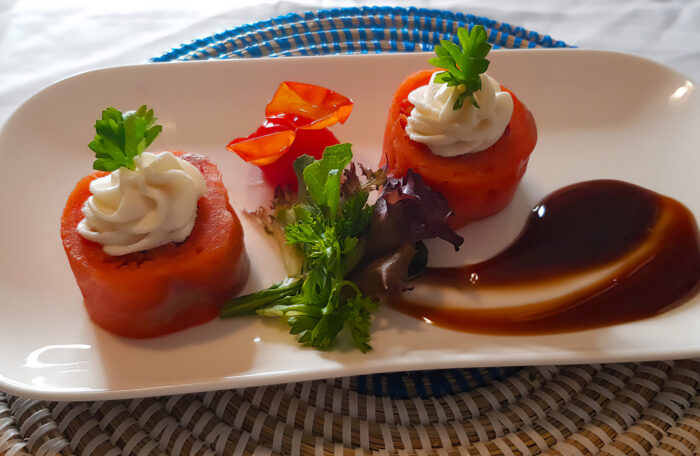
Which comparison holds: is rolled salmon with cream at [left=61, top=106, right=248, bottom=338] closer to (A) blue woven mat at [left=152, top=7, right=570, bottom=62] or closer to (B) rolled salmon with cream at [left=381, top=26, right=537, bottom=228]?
(B) rolled salmon with cream at [left=381, top=26, right=537, bottom=228]

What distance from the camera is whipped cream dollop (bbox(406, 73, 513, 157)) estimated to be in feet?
6.79

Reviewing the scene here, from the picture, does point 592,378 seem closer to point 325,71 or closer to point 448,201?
point 448,201

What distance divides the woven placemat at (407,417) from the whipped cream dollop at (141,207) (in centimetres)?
51

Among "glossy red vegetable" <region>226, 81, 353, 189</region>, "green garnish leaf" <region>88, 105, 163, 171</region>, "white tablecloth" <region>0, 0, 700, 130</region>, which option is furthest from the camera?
"white tablecloth" <region>0, 0, 700, 130</region>

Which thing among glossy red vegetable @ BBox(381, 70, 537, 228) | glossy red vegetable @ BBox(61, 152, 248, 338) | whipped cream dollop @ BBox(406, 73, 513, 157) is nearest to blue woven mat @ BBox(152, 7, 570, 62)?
glossy red vegetable @ BBox(381, 70, 537, 228)

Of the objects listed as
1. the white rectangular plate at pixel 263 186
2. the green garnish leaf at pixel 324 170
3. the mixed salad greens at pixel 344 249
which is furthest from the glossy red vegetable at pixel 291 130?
the green garnish leaf at pixel 324 170

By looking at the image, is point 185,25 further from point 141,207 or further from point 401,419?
point 401,419

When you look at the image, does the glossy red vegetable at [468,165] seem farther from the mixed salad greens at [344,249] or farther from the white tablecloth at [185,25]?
the white tablecloth at [185,25]

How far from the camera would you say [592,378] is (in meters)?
1.89

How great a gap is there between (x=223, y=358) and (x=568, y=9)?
11.0 feet

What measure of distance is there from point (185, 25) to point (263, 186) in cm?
198

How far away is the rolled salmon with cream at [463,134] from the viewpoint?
79.6 inches

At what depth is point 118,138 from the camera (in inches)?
65.5

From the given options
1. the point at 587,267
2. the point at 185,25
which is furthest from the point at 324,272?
the point at 185,25
